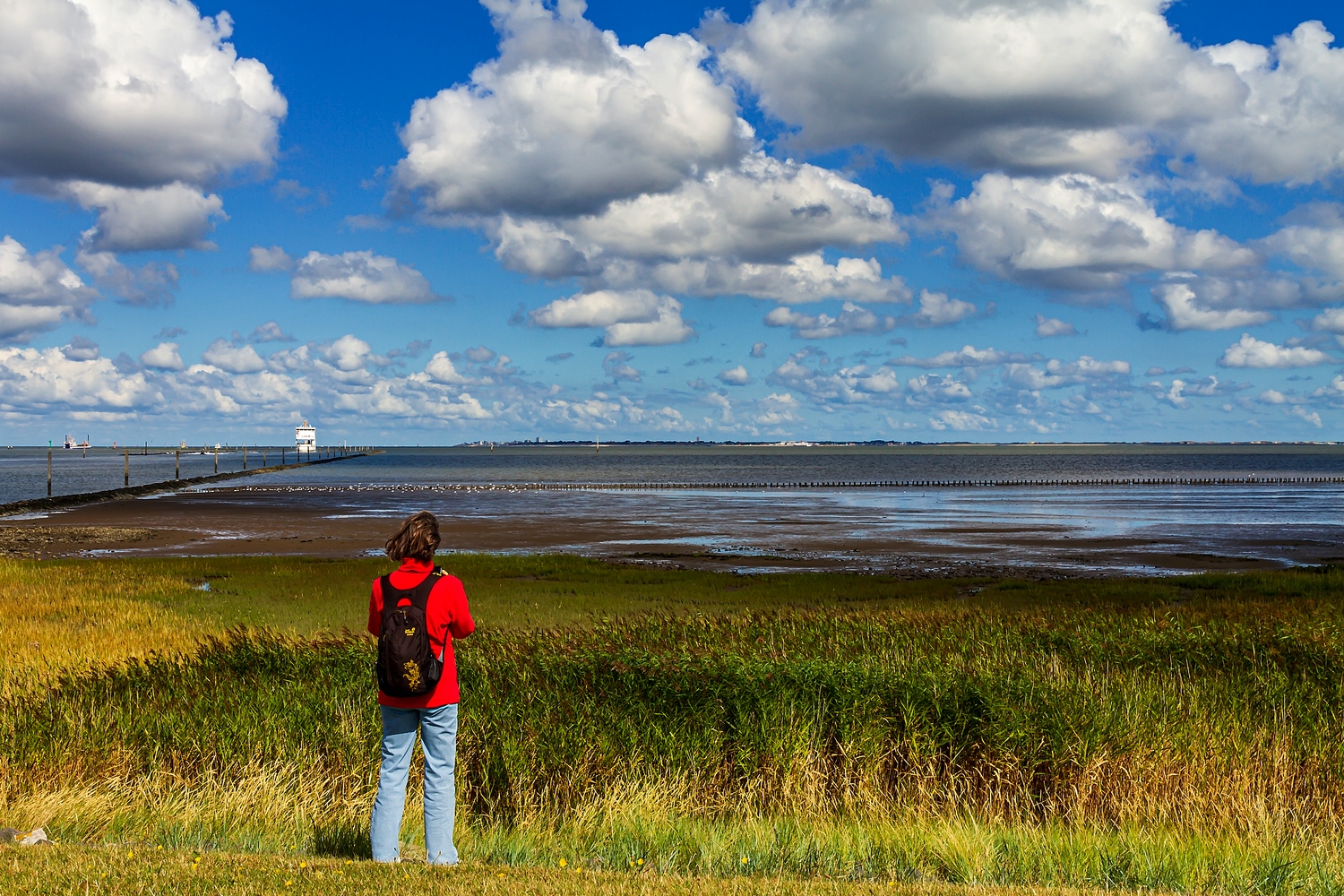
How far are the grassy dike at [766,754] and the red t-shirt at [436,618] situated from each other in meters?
1.35

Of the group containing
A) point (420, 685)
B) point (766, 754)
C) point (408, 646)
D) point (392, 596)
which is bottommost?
point (766, 754)

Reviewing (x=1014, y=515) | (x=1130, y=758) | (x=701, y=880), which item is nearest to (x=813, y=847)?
(x=701, y=880)

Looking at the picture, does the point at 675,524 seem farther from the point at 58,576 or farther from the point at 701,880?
the point at 701,880

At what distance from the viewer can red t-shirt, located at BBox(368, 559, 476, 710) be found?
24.3ft

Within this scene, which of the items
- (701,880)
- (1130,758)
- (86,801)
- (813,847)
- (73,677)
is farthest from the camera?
(73,677)

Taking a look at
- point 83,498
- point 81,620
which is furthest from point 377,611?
point 83,498

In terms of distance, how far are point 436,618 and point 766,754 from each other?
498cm

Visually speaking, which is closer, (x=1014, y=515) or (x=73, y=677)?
(x=73, y=677)

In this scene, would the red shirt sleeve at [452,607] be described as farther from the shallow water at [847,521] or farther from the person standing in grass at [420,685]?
the shallow water at [847,521]

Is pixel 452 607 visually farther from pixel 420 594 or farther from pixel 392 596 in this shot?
pixel 392 596

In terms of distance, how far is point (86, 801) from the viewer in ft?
31.7

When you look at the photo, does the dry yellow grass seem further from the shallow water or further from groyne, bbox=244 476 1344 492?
groyne, bbox=244 476 1344 492

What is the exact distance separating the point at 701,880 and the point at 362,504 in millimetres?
70714

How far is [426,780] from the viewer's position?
785cm
